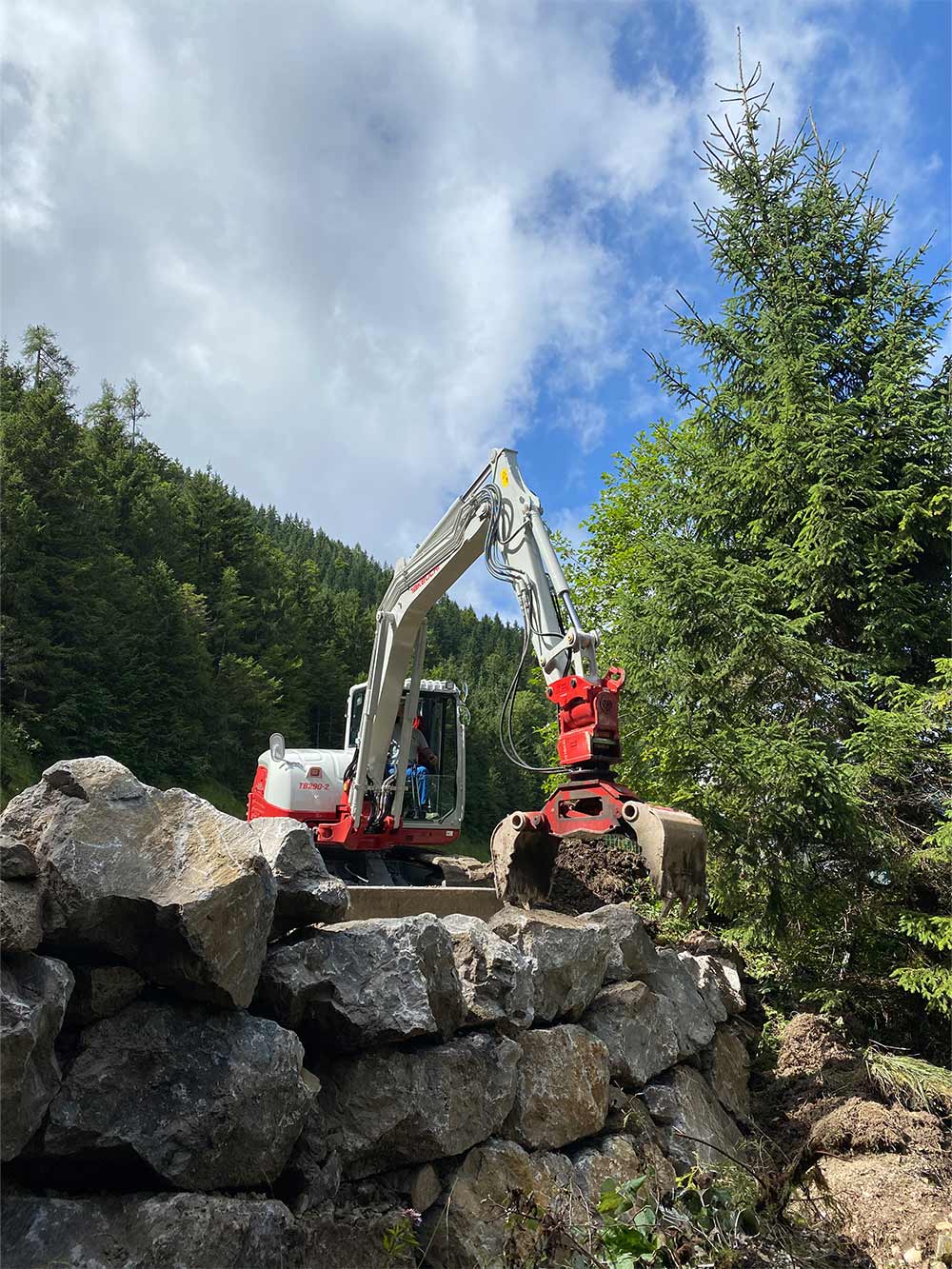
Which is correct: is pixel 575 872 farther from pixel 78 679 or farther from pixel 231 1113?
pixel 78 679

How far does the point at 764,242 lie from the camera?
359 inches

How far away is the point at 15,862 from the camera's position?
3.06 m

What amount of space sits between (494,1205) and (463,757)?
232 inches

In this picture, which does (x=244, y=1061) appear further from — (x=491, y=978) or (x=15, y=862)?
(x=491, y=978)

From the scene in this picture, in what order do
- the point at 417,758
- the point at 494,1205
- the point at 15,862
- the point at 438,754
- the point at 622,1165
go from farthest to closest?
the point at 438,754
the point at 417,758
the point at 622,1165
the point at 494,1205
the point at 15,862

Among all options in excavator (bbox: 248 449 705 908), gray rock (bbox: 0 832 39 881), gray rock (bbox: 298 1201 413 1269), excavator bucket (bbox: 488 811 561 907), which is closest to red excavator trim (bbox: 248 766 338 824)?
excavator (bbox: 248 449 705 908)

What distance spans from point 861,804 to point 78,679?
2595cm

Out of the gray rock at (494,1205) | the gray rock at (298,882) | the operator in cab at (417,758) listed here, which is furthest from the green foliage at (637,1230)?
the operator in cab at (417,758)

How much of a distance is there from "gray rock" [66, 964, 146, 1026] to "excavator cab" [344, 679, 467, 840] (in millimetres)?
6034

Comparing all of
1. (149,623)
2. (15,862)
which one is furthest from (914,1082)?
(149,623)

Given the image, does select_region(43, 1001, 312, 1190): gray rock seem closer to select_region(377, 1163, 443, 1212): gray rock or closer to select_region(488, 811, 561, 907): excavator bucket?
select_region(377, 1163, 443, 1212): gray rock

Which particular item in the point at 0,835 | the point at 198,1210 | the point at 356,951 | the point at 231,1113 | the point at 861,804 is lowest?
the point at 198,1210

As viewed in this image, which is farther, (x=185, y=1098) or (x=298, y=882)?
(x=298, y=882)

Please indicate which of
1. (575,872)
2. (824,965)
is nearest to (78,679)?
(575,872)
